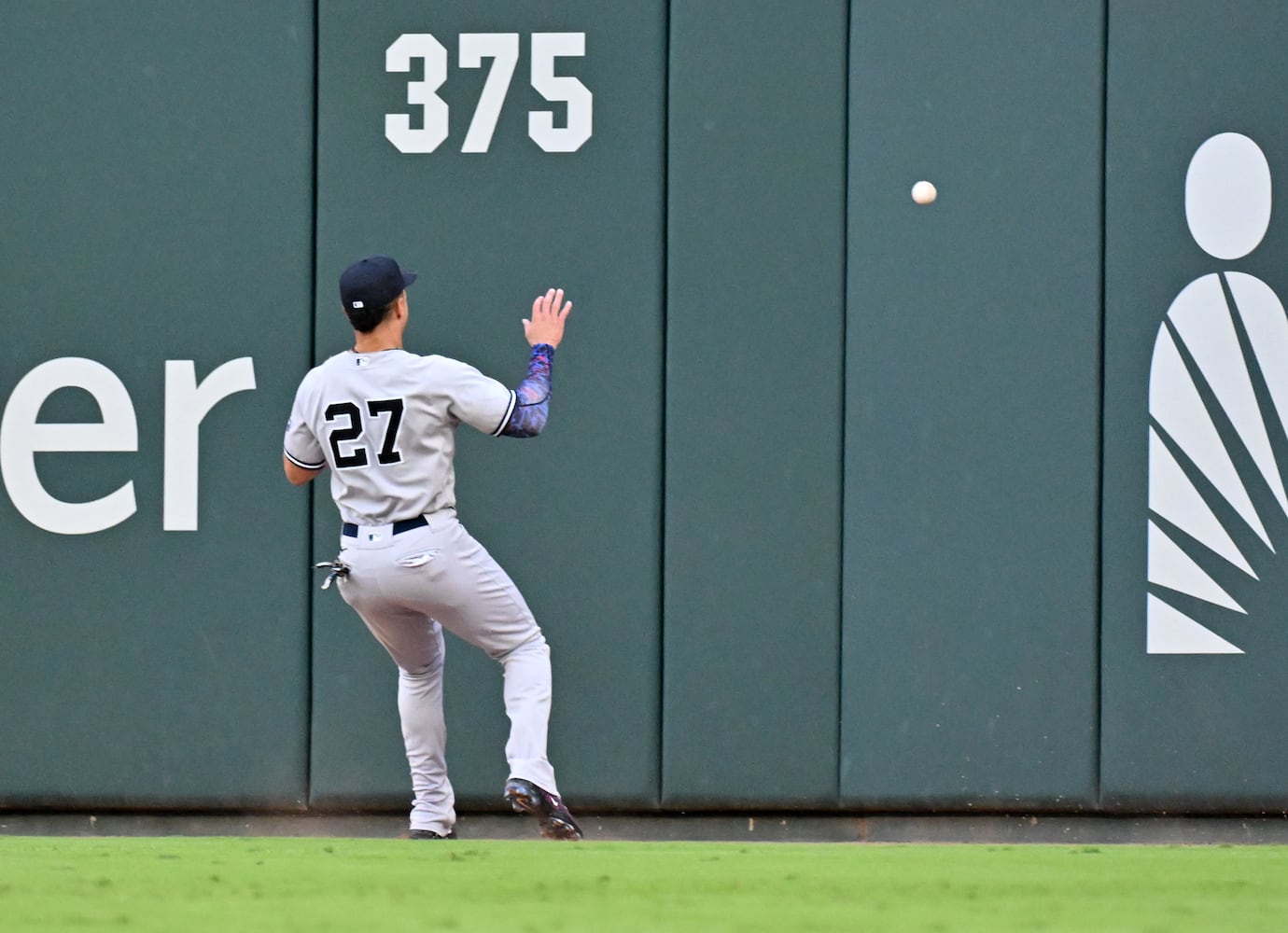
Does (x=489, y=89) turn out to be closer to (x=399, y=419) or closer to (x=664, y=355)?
(x=664, y=355)

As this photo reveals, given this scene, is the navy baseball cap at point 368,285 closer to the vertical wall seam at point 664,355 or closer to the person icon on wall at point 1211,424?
the vertical wall seam at point 664,355

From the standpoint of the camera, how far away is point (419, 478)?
14.3 ft

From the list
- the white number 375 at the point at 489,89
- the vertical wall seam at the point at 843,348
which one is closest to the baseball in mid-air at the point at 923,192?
the vertical wall seam at the point at 843,348

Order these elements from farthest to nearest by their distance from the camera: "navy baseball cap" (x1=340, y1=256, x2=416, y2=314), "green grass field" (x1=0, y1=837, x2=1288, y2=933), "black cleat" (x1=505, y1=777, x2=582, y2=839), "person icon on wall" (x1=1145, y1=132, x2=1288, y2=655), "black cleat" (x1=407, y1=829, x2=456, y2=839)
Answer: "person icon on wall" (x1=1145, y1=132, x2=1288, y2=655) < "black cleat" (x1=407, y1=829, x2=456, y2=839) < "navy baseball cap" (x1=340, y1=256, x2=416, y2=314) < "black cleat" (x1=505, y1=777, x2=582, y2=839) < "green grass field" (x1=0, y1=837, x2=1288, y2=933)

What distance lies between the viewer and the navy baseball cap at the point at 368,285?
4344mm

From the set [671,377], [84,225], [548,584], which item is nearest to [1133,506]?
[671,377]

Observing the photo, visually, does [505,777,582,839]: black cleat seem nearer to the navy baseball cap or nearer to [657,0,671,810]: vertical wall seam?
[657,0,671,810]: vertical wall seam

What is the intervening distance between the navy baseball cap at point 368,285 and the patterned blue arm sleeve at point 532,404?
430 millimetres

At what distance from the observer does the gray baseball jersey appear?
4.36 meters

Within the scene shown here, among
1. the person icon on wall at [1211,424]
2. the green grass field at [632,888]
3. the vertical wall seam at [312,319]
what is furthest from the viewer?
the vertical wall seam at [312,319]

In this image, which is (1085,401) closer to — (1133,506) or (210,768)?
(1133,506)

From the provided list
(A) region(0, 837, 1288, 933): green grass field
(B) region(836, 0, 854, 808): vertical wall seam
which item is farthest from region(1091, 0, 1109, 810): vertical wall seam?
(A) region(0, 837, 1288, 933): green grass field

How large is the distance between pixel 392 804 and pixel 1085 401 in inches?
106

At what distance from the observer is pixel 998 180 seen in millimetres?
5398
